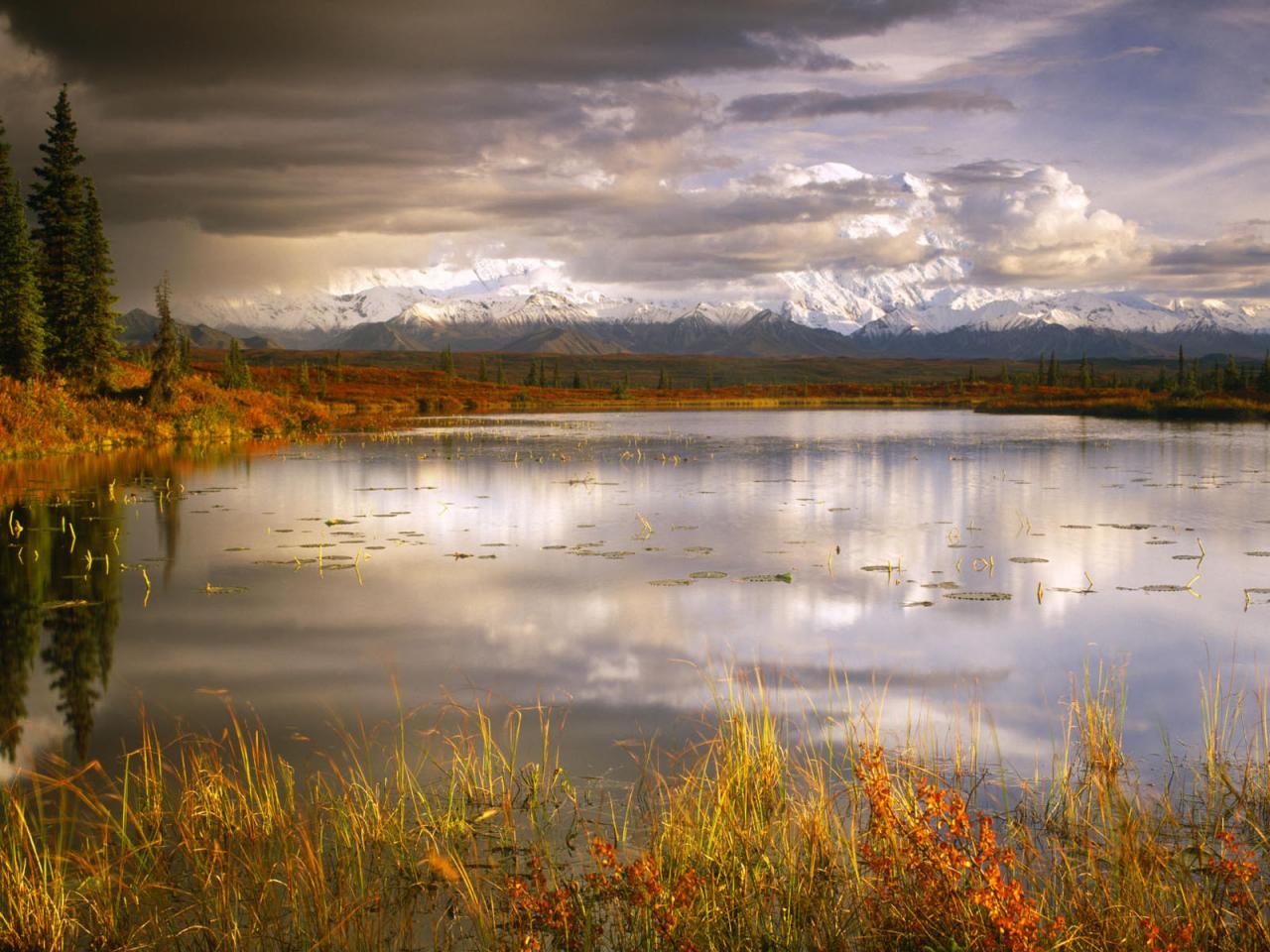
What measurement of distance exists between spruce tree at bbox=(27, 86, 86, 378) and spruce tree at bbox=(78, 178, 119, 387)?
26 cm

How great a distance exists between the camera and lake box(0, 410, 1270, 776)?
10992mm

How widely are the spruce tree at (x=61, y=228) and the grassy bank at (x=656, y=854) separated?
52.7 metres

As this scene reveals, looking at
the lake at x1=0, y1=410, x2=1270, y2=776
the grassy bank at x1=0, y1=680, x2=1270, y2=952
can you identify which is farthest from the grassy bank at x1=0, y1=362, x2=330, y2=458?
the grassy bank at x1=0, y1=680, x2=1270, y2=952

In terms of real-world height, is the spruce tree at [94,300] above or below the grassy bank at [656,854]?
above

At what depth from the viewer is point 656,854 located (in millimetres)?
6820

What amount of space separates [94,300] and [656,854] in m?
57.1

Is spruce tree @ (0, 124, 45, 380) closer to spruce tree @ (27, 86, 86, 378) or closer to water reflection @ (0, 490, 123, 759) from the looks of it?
spruce tree @ (27, 86, 86, 378)

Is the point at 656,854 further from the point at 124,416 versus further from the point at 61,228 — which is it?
the point at 61,228

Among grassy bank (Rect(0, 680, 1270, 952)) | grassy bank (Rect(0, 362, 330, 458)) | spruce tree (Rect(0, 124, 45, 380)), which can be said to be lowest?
grassy bank (Rect(0, 680, 1270, 952))

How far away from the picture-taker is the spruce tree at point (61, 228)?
54312 mm

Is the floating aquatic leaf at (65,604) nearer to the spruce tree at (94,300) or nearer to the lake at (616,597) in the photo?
the lake at (616,597)

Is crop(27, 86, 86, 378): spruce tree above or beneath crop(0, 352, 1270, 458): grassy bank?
above

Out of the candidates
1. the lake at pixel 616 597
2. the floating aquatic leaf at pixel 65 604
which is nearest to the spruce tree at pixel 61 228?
the lake at pixel 616 597

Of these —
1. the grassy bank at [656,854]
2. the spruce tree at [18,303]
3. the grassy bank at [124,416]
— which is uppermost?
the spruce tree at [18,303]
